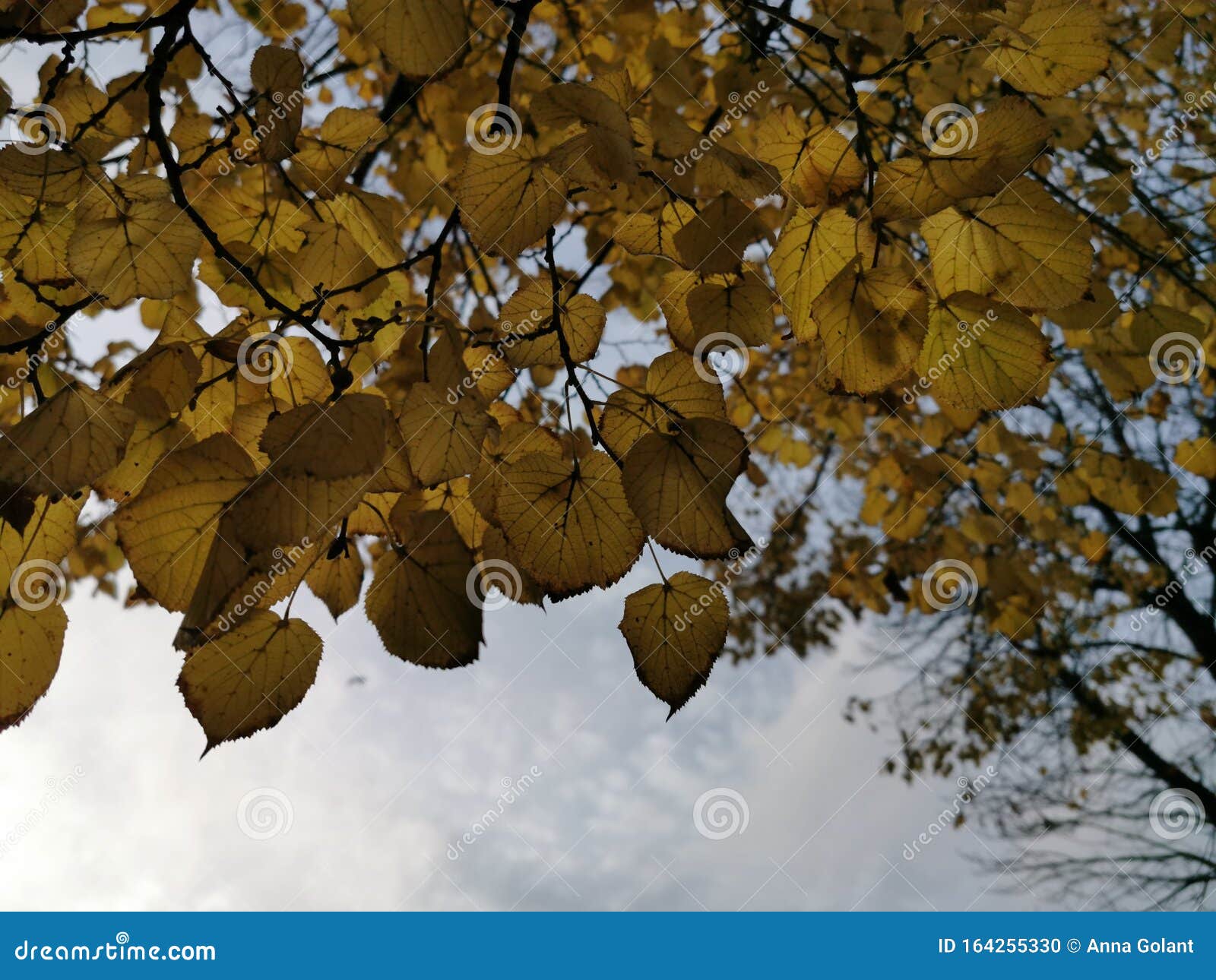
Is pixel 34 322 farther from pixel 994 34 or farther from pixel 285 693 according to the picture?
pixel 994 34

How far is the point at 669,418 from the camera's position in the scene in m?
0.89

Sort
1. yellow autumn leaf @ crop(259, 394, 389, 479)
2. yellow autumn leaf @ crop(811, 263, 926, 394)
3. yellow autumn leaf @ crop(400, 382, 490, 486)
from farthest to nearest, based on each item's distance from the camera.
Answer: yellow autumn leaf @ crop(811, 263, 926, 394), yellow autumn leaf @ crop(400, 382, 490, 486), yellow autumn leaf @ crop(259, 394, 389, 479)

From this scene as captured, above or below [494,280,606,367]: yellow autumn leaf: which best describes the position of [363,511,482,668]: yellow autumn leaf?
below

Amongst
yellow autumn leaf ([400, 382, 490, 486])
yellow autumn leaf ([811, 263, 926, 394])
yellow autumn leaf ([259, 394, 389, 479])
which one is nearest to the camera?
yellow autumn leaf ([259, 394, 389, 479])

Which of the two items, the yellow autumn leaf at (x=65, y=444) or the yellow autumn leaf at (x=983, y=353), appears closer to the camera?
the yellow autumn leaf at (x=65, y=444)

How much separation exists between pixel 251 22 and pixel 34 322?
2.43 metres

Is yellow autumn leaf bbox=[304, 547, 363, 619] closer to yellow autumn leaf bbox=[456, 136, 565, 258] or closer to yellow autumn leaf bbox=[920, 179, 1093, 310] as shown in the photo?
yellow autumn leaf bbox=[456, 136, 565, 258]

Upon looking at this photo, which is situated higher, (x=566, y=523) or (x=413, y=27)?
(x=413, y=27)

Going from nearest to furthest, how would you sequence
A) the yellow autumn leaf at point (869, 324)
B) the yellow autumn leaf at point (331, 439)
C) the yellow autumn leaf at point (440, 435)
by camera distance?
the yellow autumn leaf at point (331, 439) → the yellow autumn leaf at point (440, 435) → the yellow autumn leaf at point (869, 324)

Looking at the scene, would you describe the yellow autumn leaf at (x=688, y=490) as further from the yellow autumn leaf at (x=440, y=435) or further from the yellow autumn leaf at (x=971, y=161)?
the yellow autumn leaf at (x=971, y=161)

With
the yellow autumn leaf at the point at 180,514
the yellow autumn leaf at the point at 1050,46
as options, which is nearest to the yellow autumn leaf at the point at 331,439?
the yellow autumn leaf at the point at 180,514

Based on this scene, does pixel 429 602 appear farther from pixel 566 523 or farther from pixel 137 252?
pixel 137 252

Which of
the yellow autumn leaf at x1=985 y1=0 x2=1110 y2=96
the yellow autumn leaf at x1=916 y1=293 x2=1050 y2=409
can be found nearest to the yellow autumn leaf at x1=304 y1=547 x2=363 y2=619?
the yellow autumn leaf at x1=916 y1=293 x2=1050 y2=409

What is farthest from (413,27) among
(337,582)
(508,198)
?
(337,582)
